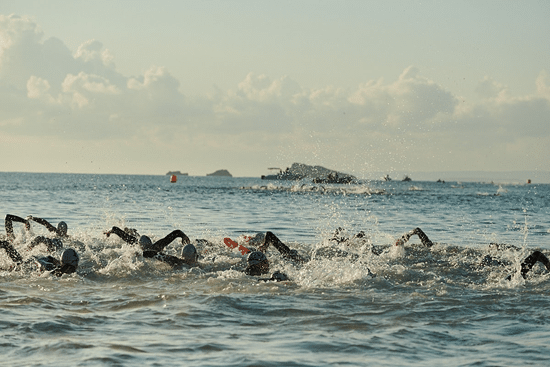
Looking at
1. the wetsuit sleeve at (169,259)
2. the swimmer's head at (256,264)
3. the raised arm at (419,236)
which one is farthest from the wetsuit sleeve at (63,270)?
the raised arm at (419,236)

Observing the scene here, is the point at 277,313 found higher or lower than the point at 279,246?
lower

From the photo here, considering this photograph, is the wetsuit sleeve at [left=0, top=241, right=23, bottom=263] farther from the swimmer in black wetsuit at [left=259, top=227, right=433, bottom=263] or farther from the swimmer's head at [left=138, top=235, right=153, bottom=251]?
the swimmer in black wetsuit at [left=259, top=227, right=433, bottom=263]

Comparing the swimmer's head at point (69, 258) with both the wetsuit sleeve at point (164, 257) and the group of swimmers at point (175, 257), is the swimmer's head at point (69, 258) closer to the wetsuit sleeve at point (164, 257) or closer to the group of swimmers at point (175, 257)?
the group of swimmers at point (175, 257)

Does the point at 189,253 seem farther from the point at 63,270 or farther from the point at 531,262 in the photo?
the point at 531,262

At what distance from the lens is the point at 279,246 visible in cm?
1465

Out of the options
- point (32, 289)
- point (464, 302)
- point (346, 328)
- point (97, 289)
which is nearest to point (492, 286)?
point (464, 302)

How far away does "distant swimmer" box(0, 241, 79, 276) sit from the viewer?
43.9ft

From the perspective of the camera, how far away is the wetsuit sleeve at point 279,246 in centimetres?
1442

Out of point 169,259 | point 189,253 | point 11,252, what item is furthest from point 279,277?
point 11,252

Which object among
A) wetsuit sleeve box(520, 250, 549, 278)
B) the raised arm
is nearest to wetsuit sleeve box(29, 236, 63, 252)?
the raised arm

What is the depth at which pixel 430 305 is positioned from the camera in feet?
35.0

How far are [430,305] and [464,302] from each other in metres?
0.77

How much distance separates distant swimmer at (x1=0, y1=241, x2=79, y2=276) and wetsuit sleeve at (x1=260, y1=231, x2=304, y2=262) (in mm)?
4433

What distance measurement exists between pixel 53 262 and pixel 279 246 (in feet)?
17.3
